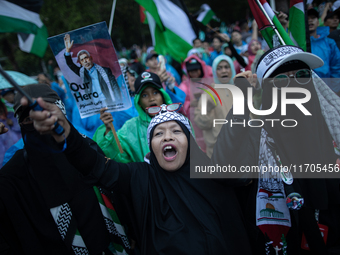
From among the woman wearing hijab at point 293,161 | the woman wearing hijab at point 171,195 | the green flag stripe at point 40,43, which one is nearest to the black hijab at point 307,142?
the woman wearing hijab at point 293,161

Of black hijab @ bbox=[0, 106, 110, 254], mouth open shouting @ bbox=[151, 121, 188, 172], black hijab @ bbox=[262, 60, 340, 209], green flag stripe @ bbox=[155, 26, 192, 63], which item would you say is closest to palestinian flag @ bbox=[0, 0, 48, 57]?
green flag stripe @ bbox=[155, 26, 192, 63]

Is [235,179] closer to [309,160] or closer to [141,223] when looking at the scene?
[309,160]

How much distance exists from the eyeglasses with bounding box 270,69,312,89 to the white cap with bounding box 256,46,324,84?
76 millimetres

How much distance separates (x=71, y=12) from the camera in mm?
18422

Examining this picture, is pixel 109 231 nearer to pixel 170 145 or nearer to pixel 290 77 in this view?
pixel 170 145

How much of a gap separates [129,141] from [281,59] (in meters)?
1.68

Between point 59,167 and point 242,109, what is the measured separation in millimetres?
1454

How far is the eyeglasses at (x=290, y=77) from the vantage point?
175 cm

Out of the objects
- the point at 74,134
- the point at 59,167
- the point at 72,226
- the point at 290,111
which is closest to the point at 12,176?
the point at 59,167

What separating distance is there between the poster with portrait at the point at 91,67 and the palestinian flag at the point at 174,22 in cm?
250

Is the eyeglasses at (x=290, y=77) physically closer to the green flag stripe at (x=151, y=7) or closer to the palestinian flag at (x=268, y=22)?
the palestinian flag at (x=268, y=22)

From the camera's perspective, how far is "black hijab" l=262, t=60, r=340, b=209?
1.68m

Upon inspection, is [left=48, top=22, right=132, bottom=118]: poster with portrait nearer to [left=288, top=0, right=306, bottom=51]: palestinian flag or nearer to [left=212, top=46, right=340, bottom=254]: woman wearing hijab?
[left=212, top=46, right=340, bottom=254]: woman wearing hijab

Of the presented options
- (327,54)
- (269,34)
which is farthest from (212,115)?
(327,54)
